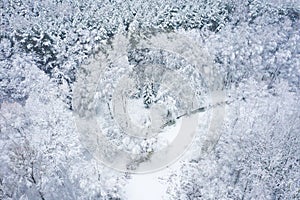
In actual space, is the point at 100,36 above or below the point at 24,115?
above

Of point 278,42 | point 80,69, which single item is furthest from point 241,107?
point 80,69

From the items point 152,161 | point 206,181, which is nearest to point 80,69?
point 152,161

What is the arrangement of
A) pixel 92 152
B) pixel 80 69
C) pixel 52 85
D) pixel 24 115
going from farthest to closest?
pixel 80 69 < pixel 52 85 < pixel 92 152 < pixel 24 115

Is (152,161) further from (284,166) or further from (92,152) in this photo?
(284,166)

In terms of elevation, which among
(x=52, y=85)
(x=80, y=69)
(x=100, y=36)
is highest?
(x=100, y=36)

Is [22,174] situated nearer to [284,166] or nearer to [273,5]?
[284,166]

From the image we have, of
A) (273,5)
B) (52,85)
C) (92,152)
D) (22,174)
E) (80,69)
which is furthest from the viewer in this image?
(273,5)

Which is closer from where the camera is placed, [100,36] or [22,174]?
[22,174]
